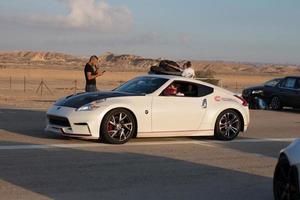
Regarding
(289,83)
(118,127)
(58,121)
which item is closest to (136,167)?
(118,127)

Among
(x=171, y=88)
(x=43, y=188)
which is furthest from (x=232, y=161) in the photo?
(x=43, y=188)

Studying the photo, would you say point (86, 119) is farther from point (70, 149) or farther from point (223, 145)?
point (223, 145)

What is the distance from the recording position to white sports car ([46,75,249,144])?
11.5 meters

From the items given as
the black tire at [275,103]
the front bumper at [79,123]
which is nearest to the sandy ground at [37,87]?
the black tire at [275,103]

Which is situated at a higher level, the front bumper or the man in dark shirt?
the man in dark shirt

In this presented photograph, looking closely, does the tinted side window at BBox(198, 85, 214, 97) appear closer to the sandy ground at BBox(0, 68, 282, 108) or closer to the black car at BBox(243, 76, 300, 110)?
the sandy ground at BBox(0, 68, 282, 108)

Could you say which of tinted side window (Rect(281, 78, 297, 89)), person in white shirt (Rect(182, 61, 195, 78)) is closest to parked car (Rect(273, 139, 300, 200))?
person in white shirt (Rect(182, 61, 195, 78))

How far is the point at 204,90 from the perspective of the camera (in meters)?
12.9

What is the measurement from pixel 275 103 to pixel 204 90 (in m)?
11.0

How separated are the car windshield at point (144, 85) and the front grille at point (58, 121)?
1.57m

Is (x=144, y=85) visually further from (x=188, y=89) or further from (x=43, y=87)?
(x=43, y=87)

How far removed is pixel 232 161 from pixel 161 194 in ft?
9.64

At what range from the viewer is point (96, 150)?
10836mm

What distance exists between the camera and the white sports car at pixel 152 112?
11508mm
